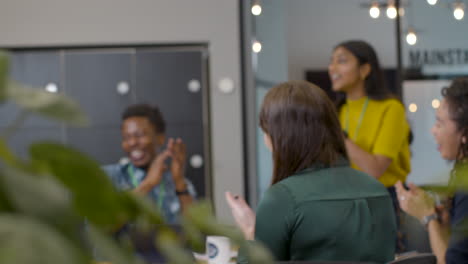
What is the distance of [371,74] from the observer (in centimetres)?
417

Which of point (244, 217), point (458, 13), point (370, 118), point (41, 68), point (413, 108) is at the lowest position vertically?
point (244, 217)

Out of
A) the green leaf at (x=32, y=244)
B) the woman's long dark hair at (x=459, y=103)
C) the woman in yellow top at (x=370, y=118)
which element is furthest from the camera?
the woman in yellow top at (x=370, y=118)

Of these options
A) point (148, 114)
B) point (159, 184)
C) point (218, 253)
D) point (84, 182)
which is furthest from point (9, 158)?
point (148, 114)

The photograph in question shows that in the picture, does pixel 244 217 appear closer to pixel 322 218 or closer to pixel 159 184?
pixel 322 218

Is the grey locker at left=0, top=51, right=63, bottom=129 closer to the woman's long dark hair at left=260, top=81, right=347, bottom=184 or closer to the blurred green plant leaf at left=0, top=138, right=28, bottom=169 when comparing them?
the woman's long dark hair at left=260, top=81, right=347, bottom=184

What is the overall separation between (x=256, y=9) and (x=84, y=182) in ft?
18.8

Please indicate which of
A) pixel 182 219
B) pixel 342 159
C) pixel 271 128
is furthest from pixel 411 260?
pixel 182 219

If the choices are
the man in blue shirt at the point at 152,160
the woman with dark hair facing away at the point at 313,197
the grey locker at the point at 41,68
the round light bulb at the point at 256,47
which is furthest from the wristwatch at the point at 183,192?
the woman with dark hair facing away at the point at 313,197

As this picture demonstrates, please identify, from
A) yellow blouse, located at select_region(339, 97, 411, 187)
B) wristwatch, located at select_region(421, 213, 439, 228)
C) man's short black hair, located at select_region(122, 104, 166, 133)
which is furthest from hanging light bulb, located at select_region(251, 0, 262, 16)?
wristwatch, located at select_region(421, 213, 439, 228)

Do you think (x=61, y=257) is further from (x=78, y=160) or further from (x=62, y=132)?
(x=62, y=132)

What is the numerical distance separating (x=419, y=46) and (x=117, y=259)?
5.73 m

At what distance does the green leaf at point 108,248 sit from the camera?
21 cm

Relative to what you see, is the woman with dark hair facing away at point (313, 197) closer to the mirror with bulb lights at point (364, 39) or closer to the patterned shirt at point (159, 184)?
the patterned shirt at point (159, 184)

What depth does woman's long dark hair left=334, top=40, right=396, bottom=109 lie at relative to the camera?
4117mm
